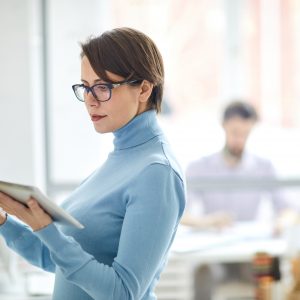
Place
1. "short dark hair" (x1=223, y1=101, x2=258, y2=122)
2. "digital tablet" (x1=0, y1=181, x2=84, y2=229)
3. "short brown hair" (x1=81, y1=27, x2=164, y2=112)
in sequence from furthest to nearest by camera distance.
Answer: "short dark hair" (x1=223, y1=101, x2=258, y2=122)
"short brown hair" (x1=81, y1=27, x2=164, y2=112)
"digital tablet" (x1=0, y1=181, x2=84, y2=229)

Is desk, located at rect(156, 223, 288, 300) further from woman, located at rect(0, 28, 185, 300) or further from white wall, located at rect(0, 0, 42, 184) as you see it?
woman, located at rect(0, 28, 185, 300)

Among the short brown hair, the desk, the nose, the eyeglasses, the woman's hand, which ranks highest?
the short brown hair

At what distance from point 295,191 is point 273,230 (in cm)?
98

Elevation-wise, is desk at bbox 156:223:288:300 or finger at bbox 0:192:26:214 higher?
finger at bbox 0:192:26:214

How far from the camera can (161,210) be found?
4.37ft

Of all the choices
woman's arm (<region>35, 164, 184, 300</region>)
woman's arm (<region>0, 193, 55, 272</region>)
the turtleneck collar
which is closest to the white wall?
woman's arm (<region>0, 193, 55, 272</region>)

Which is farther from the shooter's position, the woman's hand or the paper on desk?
the paper on desk

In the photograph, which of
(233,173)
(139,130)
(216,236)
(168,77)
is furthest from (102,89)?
(168,77)

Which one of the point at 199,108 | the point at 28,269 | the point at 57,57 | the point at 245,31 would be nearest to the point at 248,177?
the point at 199,108

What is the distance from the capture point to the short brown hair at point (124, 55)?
1.38m

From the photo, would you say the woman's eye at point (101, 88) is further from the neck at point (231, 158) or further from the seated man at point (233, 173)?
the neck at point (231, 158)

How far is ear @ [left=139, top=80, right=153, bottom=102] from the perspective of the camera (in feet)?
4.69

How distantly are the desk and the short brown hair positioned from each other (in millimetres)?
1975

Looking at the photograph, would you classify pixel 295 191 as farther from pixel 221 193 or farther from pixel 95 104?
pixel 95 104
